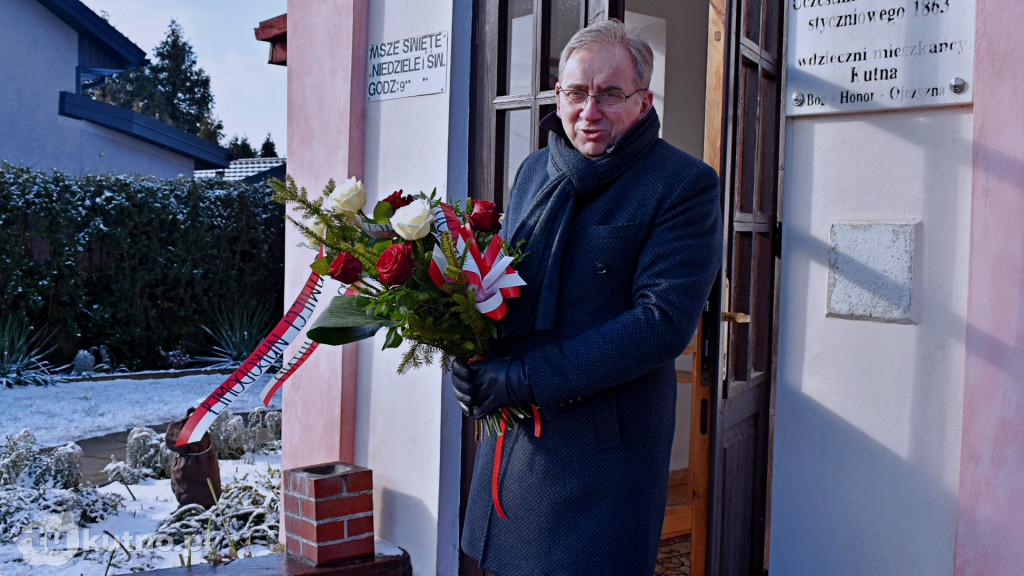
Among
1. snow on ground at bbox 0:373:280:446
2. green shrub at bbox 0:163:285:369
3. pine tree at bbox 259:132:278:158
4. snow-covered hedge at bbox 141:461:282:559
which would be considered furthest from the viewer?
pine tree at bbox 259:132:278:158

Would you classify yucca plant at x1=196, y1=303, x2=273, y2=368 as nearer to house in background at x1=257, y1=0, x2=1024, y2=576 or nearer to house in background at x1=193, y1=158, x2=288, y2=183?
house in background at x1=257, y1=0, x2=1024, y2=576

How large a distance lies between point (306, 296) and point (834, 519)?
186 centimetres

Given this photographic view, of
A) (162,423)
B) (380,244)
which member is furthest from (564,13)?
(162,423)

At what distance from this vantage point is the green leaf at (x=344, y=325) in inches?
79.7

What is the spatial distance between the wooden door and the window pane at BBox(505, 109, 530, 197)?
0.85m

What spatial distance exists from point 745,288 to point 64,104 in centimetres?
1551

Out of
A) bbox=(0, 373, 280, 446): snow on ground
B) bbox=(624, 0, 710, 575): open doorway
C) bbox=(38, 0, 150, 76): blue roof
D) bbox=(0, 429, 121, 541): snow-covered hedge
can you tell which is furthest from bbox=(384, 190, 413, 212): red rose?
bbox=(38, 0, 150, 76): blue roof

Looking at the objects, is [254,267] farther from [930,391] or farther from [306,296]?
[930,391]

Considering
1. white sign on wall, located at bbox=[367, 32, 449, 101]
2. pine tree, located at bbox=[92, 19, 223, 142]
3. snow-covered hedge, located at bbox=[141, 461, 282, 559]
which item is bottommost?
snow-covered hedge, located at bbox=[141, 461, 282, 559]

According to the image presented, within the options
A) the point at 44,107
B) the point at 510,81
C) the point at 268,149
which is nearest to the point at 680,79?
the point at 510,81

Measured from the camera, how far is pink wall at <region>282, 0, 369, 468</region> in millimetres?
4090

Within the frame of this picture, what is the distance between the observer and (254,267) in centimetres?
1101

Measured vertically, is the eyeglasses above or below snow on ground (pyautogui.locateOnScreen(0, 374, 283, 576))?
above

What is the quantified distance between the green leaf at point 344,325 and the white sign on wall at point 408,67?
75.3 inches
